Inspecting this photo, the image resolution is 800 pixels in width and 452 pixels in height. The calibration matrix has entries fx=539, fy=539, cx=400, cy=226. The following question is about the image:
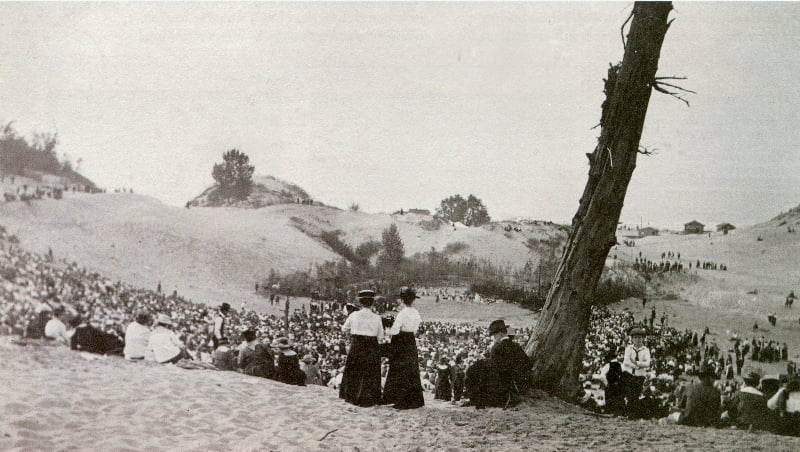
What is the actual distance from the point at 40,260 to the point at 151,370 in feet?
9.51

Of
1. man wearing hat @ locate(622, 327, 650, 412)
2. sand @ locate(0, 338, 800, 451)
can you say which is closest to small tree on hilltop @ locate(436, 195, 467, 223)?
man wearing hat @ locate(622, 327, 650, 412)

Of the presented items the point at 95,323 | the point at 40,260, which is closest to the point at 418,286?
the point at 95,323

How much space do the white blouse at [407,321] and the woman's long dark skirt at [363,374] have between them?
375 mm

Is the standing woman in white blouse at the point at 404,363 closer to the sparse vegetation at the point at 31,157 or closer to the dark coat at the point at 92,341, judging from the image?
the dark coat at the point at 92,341

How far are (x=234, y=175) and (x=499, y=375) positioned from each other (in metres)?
7.20

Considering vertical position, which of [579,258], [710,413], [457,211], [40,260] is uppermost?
[457,211]

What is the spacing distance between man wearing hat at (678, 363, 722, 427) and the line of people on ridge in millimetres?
1832

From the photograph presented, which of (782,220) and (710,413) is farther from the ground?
(782,220)

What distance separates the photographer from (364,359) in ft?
22.2

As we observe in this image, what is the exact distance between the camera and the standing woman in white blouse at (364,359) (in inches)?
266

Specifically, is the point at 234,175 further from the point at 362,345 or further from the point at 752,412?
the point at 752,412

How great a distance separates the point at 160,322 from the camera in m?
7.48

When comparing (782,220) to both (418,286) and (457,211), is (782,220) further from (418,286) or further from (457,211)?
(418,286)

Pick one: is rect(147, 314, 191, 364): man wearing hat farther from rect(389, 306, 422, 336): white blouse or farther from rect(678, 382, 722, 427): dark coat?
rect(678, 382, 722, 427): dark coat
